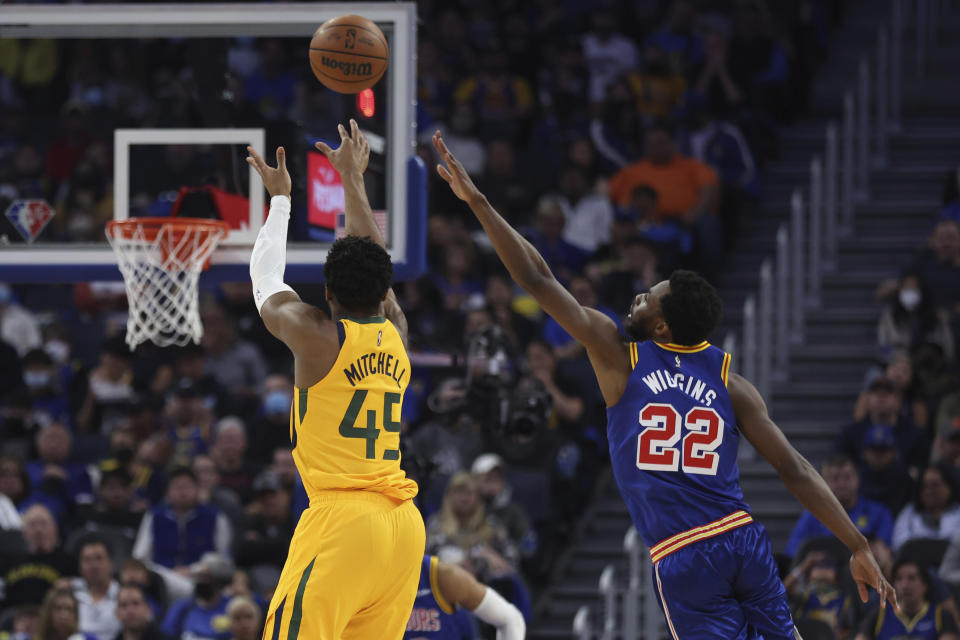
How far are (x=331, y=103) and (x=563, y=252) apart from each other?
117 inches

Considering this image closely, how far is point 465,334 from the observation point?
41.3 ft

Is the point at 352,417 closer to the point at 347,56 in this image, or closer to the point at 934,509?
the point at 347,56

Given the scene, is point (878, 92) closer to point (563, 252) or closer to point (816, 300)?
point (816, 300)

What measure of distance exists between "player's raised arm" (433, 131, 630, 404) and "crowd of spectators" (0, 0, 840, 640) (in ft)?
7.32

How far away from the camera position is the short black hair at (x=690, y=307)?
6078 mm

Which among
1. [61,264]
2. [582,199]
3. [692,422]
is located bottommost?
[692,422]

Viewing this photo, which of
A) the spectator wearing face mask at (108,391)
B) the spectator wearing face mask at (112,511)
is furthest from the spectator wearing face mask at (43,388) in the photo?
the spectator wearing face mask at (112,511)

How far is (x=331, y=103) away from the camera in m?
15.4

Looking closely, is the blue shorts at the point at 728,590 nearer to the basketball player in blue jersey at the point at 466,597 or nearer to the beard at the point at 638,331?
the beard at the point at 638,331

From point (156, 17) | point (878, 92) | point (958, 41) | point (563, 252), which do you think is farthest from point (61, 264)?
point (958, 41)

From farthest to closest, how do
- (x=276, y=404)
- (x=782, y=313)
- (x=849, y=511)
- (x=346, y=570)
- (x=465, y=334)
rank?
(x=782, y=313)
(x=276, y=404)
(x=465, y=334)
(x=849, y=511)
(x=346, y=570)

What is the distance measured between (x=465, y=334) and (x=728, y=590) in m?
6.80

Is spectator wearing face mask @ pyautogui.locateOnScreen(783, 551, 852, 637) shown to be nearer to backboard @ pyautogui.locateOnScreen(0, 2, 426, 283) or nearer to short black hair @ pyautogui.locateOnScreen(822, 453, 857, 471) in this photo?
short black hair @ pyautogui.locateOnScreen(822, 453, 857, 471)

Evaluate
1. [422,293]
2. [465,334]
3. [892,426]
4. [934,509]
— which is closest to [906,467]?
[892,426]
